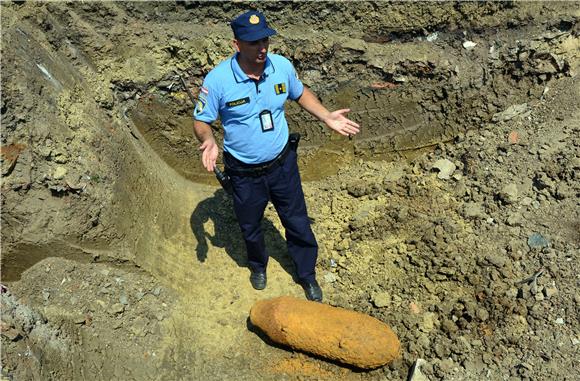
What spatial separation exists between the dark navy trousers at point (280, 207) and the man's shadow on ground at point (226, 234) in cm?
43

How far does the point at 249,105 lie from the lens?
3.30 meters

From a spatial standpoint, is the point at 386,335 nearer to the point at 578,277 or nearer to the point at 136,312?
the point at 578,277

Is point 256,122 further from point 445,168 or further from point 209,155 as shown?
point 445,168

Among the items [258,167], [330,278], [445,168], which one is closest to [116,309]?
[258,167]

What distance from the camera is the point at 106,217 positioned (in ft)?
13.2

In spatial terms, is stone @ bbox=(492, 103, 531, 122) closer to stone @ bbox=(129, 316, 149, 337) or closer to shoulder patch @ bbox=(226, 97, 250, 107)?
shoulder patch @ bbox=(226, 97, 250, 107)

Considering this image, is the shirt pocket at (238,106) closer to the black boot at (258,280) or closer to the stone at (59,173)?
the stone at (59,173)

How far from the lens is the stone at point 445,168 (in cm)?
505

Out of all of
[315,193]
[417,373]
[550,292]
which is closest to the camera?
[417,373]

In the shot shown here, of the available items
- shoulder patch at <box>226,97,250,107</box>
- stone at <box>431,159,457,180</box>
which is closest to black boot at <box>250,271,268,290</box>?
shoulder patch at <box>226,97,250,107</box>

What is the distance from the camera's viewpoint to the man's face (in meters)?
3.06

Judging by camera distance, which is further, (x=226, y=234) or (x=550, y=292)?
(x=226, y=234)

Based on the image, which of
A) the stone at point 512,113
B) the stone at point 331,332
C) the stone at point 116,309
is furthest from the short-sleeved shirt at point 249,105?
the stone at point 512,113

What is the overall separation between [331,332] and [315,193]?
1915mm
